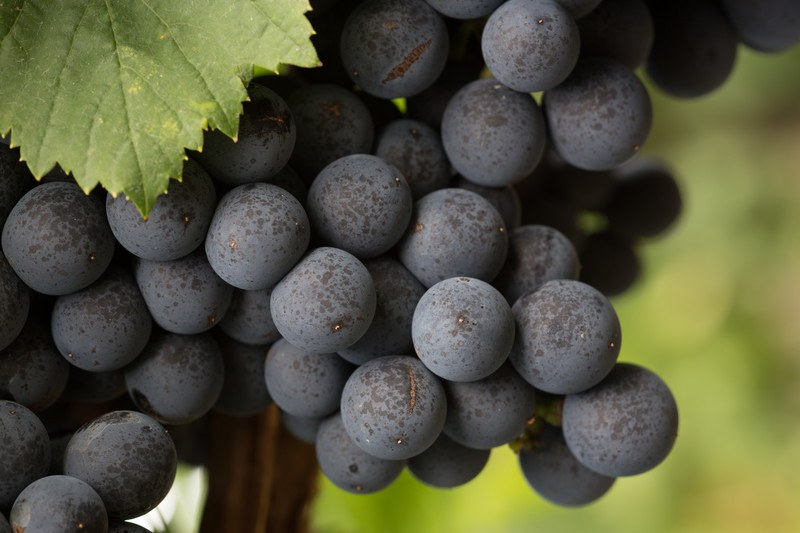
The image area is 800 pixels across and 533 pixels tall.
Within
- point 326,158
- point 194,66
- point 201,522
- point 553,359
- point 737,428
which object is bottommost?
point 737,428

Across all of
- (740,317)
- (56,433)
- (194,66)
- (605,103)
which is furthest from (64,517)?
(740,317)

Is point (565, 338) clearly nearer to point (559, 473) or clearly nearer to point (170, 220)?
point (559, 473)

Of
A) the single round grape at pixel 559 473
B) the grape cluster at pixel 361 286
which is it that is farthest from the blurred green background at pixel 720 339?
the grape cluster at pixel 361 286

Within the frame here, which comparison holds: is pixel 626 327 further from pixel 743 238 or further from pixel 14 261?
pixel 14 261

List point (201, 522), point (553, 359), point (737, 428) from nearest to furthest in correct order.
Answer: point (553, 359) < point (201, 522) < point (737, 428)

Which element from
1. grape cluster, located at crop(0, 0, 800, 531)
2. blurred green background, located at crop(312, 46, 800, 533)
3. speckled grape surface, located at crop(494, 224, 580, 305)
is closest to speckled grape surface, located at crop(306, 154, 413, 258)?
grape cluster, located at crop(0, 0, 800, 531)
